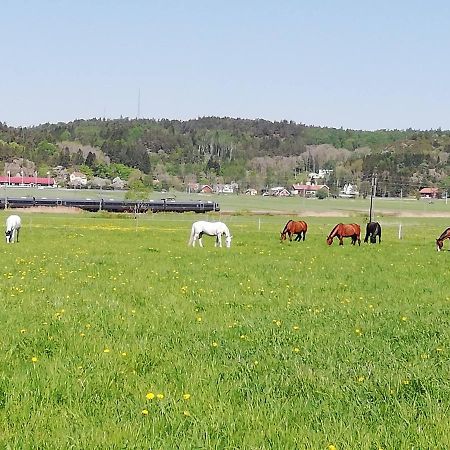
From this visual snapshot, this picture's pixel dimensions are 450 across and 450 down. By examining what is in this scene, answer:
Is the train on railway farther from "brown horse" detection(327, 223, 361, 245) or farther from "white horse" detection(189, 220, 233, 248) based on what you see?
"white horse" detection(189, 220, 233, 248)

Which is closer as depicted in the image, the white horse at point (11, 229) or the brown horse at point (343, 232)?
the white horse at point (11, 229)

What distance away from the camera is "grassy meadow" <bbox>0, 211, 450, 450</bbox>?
6.09 m

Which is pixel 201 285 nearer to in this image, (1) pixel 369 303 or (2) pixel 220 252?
(1) pixel 369 303

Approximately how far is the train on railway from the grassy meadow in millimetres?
73708

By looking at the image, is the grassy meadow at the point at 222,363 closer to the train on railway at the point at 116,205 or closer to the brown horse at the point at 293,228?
the brown horse at the point at 293,228

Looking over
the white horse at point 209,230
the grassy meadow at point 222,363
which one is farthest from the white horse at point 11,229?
the grassy meadow at point 222,363

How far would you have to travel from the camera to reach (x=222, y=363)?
28.2 feet

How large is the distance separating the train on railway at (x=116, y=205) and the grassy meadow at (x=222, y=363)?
73.7m

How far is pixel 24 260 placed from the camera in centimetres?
2103

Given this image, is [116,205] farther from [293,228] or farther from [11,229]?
[11,229]

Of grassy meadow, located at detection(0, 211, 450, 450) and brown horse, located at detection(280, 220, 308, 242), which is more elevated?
grassy meadow, located at detection(0, 211, 450, 450)

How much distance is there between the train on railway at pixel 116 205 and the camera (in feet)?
298

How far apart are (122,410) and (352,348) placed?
4.13 metres

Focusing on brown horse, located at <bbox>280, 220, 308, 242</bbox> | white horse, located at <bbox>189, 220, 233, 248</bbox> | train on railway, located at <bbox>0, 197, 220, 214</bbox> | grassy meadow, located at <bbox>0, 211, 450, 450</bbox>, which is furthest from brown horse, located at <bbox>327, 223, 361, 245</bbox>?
train on railway, located at <bbox>0, 197, 220, 214</bbox>
